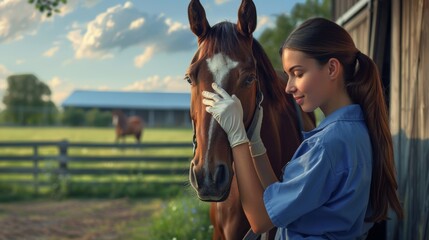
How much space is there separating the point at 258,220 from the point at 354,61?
0.66 m

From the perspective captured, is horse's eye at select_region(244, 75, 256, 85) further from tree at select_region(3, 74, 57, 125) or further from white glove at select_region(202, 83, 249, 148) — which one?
tree at select_region(3, 74, 57, 125)

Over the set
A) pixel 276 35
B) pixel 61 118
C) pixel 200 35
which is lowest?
pixel 61 118

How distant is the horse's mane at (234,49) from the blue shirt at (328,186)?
0.60 m

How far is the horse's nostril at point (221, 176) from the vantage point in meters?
1.70

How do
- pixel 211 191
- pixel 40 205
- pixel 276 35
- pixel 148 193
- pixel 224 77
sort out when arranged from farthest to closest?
pixel 276 35, pixel 148 193, pixel 40 205, pixel 224 77, pixel 211 191

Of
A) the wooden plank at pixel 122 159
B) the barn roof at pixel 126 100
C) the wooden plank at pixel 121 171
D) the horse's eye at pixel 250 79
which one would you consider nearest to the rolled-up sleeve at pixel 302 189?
the horse's eye at pixel 250 79

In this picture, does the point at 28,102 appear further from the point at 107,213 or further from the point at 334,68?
the point at 334,68

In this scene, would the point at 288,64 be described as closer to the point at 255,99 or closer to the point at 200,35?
the point at 255,99

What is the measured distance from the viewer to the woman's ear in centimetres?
159

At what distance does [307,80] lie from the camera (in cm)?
160

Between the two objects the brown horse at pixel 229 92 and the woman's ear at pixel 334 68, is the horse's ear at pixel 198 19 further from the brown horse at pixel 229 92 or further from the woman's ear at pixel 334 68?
the woman's ear at pixel 334 68

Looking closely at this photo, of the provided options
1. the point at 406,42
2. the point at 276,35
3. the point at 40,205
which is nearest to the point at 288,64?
the point at 406,42

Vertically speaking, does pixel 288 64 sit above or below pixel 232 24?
below

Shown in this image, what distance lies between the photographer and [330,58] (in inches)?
62.3
